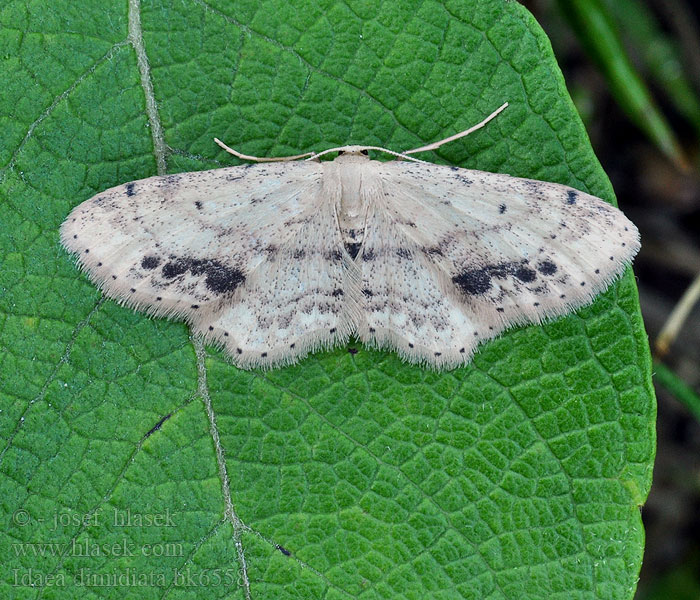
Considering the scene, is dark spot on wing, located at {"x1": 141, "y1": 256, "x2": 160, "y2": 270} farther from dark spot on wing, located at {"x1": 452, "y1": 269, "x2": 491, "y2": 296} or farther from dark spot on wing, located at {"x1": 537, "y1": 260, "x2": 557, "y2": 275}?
dark spot on wing, located at {"x1": 537, "y1": 260, "x2": 557, "y2": 275}

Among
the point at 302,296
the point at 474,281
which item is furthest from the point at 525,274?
the point at 302,296

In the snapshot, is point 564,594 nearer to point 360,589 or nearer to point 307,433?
point 360,589

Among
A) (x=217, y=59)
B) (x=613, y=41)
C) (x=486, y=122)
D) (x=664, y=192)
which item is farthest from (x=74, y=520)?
(x=664, y=192)

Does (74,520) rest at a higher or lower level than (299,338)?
lower

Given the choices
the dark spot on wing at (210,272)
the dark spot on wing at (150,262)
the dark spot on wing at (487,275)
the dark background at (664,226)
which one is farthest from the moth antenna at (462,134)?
the dark background at (664,226)

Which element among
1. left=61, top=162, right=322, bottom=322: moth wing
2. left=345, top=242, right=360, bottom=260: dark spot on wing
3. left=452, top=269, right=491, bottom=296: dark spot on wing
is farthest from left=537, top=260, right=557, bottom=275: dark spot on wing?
left=61, top=162, right=322, bottom=322: moth wing

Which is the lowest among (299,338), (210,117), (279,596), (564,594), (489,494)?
(279,596)
